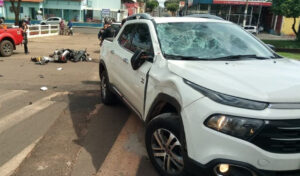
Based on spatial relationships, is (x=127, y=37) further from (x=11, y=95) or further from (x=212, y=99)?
(x=11, y=95)

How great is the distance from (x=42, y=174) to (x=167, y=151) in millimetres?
1501

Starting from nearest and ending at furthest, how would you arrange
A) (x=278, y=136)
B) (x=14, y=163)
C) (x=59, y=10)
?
(x=278, y=136) → (x=14, y=163) → (x=59, y=10)

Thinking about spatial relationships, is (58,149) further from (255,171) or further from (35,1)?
(35,1)

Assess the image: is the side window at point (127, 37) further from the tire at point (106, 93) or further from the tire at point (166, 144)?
the tire at point (166, 144)

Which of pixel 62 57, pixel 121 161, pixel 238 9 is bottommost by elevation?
pixel 121 161

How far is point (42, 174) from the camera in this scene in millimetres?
3449

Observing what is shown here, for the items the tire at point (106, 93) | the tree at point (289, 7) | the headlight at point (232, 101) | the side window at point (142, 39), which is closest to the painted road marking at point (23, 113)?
the tire at point (106, 93)

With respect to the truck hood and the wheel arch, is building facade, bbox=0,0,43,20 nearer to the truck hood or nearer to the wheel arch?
the wheel arch

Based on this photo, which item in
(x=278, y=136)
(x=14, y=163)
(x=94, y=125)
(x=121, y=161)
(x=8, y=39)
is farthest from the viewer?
(x=8, y=39)

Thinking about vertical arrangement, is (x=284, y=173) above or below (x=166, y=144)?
above

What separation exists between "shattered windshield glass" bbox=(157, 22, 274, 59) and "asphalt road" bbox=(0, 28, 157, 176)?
4.90ft

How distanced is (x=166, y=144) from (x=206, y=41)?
1500 mm

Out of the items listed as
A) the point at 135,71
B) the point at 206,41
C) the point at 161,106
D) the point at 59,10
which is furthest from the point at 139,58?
the point at 59,10

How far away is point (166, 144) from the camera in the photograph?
3.09 m
